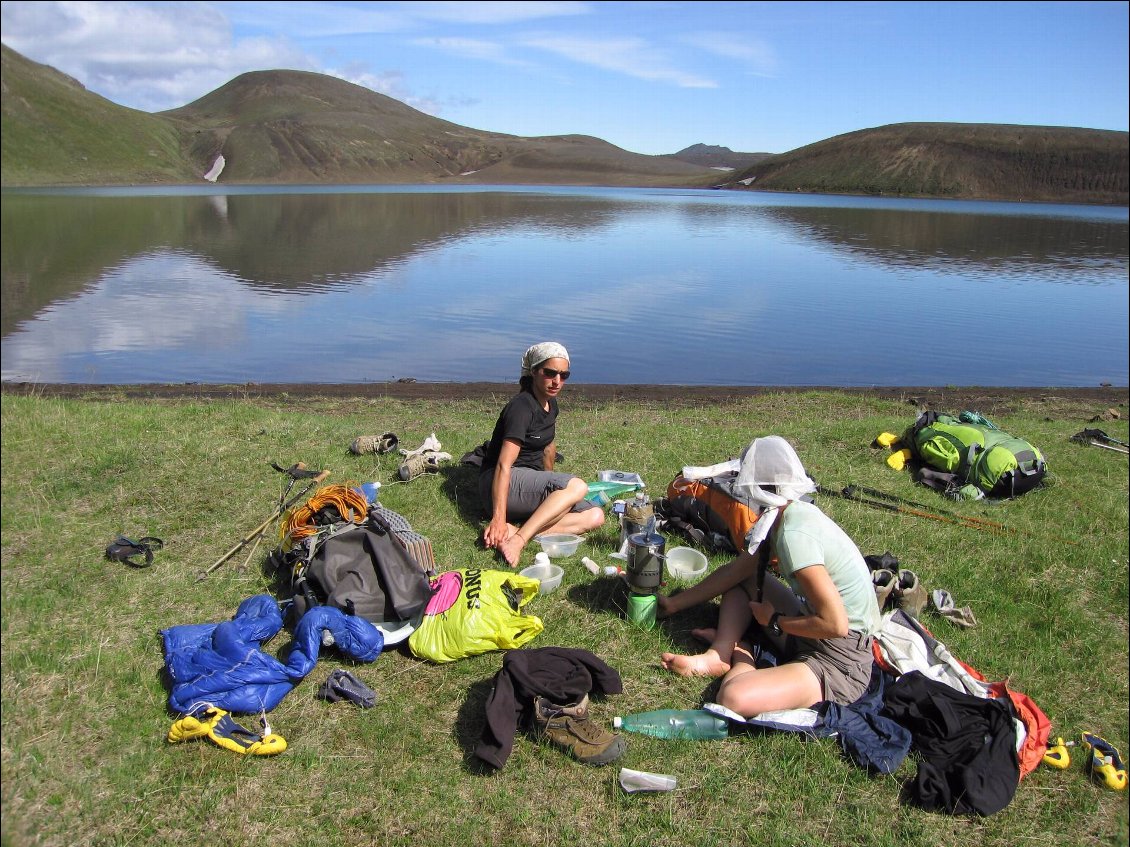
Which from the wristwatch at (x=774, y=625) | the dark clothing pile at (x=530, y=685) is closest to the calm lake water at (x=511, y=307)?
the dark clothing pile at (x=530, y=685)

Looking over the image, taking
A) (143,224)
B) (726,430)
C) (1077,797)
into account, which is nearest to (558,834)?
(1077,797)

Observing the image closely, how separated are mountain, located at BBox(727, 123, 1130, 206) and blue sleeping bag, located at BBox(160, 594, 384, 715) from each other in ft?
437

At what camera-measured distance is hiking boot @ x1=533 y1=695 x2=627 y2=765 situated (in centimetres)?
373

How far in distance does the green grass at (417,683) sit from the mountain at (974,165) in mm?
130035

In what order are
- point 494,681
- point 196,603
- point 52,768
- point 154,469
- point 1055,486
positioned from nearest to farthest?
point 52,768, point 494,681, point 196,603, point 154,469, point 1055,486

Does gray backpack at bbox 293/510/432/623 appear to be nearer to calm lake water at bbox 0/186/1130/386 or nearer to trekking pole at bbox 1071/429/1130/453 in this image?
calm lake water at bbox 0/186/1130/386

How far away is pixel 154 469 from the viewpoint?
6816 mm

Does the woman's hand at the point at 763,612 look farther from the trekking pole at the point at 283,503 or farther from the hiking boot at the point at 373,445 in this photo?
the hiking boot at the point at 373,445

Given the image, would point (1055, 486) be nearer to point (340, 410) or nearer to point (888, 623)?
point (888, 623)

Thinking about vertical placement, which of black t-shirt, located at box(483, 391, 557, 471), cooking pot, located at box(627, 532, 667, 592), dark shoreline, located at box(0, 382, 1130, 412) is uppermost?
black t-shirt, located at box(483, 391, 557, 471)

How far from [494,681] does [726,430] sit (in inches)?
232

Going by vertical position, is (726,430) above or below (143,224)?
below

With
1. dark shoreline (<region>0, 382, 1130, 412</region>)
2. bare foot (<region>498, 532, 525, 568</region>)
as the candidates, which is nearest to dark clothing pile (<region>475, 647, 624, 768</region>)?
bare foot (<region>498, 532, 525, 568</region>)

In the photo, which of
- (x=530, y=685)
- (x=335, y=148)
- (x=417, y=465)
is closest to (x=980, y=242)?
(x=417, y=465)
